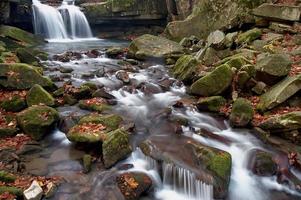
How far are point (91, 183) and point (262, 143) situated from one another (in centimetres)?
394

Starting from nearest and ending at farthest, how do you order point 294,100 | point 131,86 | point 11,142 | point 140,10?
1. point 11,142
2. point 294,100
3. point 131,86
4. point 140,10

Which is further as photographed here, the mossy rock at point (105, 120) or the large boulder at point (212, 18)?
the large boulder at point (212, 18)

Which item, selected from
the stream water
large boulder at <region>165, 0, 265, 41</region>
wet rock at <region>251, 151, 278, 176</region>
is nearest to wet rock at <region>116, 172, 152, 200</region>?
the stream water

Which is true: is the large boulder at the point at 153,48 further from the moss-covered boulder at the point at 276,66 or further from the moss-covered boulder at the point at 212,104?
the moss-covered boulder at the point at 276,66

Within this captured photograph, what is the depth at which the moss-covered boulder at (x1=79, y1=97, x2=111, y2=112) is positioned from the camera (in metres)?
9.27

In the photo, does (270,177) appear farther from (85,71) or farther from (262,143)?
(85,71)

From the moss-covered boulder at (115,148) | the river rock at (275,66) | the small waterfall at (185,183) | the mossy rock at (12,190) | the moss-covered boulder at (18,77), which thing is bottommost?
the small waterfall at (185,183)

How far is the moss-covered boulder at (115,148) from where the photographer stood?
6.89m

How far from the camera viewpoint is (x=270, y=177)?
6.79 metres

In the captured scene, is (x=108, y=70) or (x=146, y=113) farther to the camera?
(x=108, y=70)

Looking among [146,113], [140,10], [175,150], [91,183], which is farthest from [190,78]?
[140,10]

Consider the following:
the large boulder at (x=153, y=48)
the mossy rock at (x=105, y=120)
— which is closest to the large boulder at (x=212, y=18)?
the large boulder at (x=153, y=48)

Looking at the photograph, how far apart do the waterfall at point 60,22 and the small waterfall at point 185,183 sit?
1719 cm

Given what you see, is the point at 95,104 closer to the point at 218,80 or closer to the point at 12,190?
the point at 218,80
